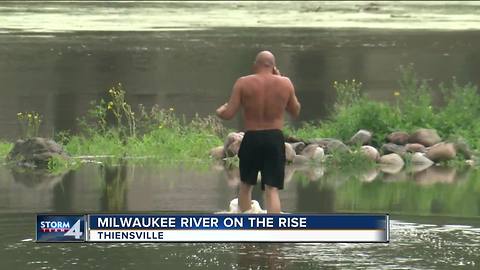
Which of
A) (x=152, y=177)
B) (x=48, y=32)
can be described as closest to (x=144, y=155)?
(x=152, y=177)

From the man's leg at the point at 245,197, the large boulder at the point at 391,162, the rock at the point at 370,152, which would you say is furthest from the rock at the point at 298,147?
the man's leg at the point at 245,197

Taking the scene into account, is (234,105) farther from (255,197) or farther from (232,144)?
(232,144)

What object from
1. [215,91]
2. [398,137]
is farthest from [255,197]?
[215,91]

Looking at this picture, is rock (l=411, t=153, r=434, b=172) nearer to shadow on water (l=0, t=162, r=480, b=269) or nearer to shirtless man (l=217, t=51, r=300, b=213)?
shadow on water (l=0, t=162, r=480, b=269)

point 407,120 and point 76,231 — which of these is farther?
point 407,120

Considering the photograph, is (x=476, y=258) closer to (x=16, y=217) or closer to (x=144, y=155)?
(x=16, y=217)

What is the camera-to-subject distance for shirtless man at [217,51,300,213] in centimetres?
1290

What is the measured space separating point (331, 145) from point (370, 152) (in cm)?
49

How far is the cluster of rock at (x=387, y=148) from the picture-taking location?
18250mm

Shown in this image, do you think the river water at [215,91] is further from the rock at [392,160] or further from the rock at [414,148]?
the rock at [414,148]

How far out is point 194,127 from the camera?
20656mm
